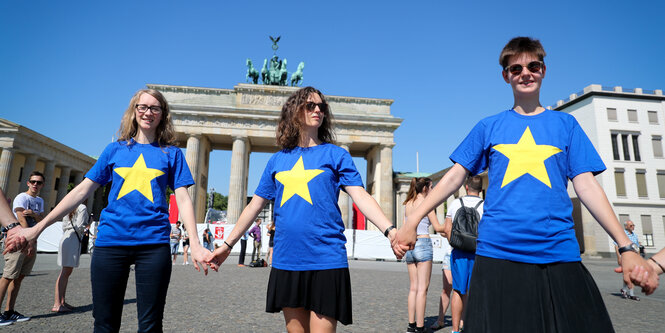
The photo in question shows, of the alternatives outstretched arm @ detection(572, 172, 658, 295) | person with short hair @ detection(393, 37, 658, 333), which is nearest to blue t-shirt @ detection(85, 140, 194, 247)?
person with short hair @ detection(393, 37, 658, 333)

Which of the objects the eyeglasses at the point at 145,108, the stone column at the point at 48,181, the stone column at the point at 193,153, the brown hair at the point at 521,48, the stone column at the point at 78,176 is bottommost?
the eyeglasses at the point at 145,108

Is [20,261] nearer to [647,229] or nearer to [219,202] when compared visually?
[647,229]

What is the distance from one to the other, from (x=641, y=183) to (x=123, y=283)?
4252 cm

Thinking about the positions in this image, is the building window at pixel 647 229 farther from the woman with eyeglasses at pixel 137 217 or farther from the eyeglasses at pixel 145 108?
the eyeglasses at pixel 145 108

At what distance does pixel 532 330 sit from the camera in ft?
5.90

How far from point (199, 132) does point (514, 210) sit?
39425mm

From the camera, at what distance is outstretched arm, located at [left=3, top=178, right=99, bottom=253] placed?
8.70 ft

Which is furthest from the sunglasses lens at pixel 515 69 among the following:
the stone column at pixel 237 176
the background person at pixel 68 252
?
the stone column at pixel 237 176

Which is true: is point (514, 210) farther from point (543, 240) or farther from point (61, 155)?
point (61, 155)

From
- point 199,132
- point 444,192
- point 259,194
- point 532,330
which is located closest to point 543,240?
point 532,330

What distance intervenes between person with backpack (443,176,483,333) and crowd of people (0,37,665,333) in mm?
2153

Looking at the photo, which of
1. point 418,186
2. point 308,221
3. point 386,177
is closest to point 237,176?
point 386,177

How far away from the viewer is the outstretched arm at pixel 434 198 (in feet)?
7.25

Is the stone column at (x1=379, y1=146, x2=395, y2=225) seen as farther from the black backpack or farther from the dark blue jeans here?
the dark blue jeans
